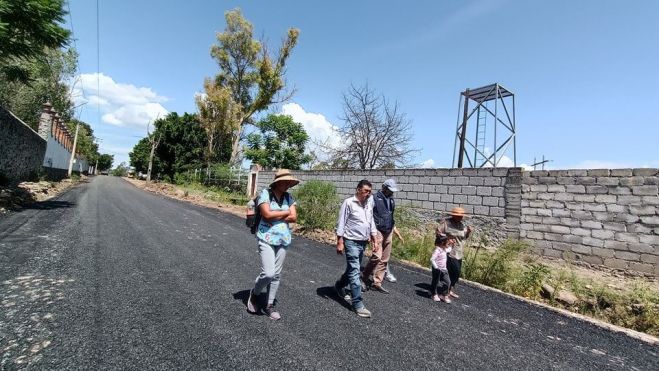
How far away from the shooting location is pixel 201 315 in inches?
154

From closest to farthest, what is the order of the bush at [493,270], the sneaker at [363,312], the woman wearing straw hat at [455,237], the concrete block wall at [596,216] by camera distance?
1. the sneaker at [363,312]
2. the woman wearing straw hat at [455,237]
3. the bush at [493,270]
4. the concrete block wall at [596,216]

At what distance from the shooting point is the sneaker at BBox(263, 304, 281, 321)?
4.01m

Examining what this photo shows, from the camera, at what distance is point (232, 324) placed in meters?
3.75

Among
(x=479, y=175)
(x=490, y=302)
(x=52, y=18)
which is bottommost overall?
(x=490, y=302)

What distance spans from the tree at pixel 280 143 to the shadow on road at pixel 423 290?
2257 cm

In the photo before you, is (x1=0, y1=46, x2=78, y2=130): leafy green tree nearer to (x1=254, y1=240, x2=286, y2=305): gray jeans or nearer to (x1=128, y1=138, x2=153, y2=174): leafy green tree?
(x1=128, y1=138, x2=153, y2=174): leafy green tree

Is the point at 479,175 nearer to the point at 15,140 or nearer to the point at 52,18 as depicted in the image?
the point at 52,18

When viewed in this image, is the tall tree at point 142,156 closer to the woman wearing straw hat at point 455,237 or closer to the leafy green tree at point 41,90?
the leafy green tree at point 41,90

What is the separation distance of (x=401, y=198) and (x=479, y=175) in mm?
3125

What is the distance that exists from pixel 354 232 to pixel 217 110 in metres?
29.6

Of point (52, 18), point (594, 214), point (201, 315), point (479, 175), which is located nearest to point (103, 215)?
point (52, 18)

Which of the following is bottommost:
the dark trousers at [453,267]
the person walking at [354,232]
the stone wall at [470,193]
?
the dark trousers at [453,267]

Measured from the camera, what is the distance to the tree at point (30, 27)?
33.2ft

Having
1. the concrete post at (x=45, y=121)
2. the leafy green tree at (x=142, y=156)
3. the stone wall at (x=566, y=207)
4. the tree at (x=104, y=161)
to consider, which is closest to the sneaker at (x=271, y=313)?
the stone wall at (x=566, y=207)
